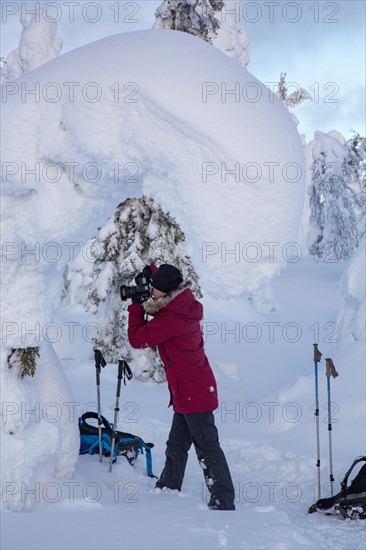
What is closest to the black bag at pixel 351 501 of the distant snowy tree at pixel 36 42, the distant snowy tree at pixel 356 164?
the distant snowy tree at pixel 36 42

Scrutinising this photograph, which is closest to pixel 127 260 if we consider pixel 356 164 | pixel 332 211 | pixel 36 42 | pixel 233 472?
pixel 233 472

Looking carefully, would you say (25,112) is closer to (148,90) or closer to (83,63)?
(83,63)

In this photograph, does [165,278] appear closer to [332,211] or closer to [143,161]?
[143,161]

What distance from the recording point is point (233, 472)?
6719 millimetres

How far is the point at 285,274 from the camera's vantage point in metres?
31.0

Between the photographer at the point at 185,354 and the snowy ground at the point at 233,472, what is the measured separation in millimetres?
318

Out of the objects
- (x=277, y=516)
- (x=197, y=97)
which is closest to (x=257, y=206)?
(x=197, y=97)

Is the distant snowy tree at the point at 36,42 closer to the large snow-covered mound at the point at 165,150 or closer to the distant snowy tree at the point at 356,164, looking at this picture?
the distant snowy tree at the point at 356,164

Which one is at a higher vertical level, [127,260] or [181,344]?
[127,260]

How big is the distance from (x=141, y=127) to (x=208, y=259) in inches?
36.9

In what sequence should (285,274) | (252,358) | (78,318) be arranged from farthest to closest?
(285,274) → (78,318) → (252,358)

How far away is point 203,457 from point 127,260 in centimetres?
693

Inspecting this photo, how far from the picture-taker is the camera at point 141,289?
4.87m

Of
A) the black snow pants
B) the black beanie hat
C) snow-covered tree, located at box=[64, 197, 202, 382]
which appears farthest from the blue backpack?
snow-covered tree, located at box=[64, 197, 202, 382]
